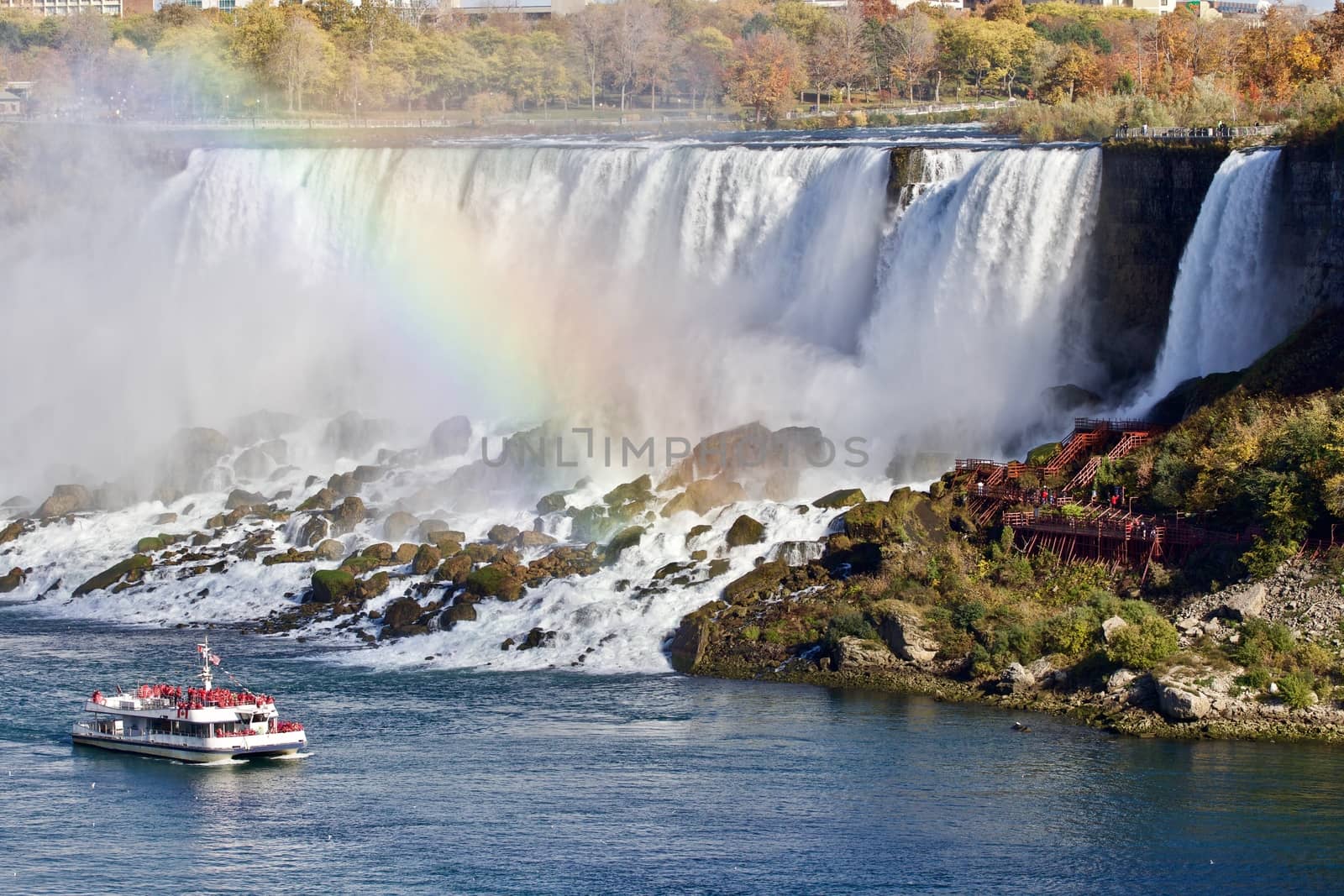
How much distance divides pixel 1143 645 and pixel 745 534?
11810 mm

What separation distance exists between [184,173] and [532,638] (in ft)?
125

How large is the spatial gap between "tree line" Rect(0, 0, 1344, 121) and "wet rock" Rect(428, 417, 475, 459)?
159 feet

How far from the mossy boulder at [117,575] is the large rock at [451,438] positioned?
940cm

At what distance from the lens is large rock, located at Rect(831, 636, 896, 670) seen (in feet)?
139

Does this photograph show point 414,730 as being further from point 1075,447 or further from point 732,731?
point 1075,447

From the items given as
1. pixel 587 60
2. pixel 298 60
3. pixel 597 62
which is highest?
pixel 587 60

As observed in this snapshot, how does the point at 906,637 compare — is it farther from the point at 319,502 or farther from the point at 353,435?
the point at 353,435

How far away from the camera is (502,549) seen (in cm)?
5100

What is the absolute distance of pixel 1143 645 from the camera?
39375 millimetres

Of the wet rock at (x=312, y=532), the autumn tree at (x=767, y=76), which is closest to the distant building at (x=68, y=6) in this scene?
the autumn tree at (x=767, y=76)

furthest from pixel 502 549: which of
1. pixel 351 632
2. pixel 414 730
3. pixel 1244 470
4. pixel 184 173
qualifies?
pixel 184 173

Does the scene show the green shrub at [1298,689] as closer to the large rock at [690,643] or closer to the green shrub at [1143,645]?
the green shrub at [1143,645]

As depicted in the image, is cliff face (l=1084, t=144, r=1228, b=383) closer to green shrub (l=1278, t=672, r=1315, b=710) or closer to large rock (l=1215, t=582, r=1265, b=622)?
large rock (l=1215, t=582, r=1265, b=622)

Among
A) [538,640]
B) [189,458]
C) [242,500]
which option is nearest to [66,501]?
[189,458]
